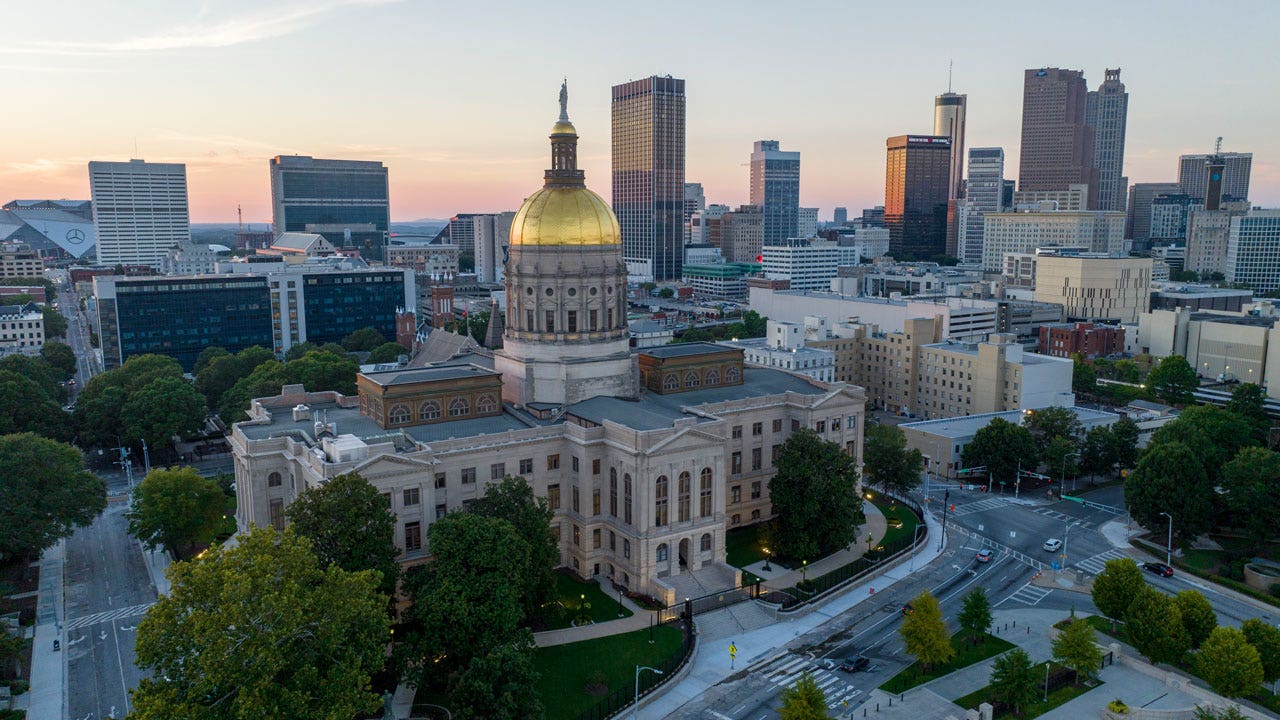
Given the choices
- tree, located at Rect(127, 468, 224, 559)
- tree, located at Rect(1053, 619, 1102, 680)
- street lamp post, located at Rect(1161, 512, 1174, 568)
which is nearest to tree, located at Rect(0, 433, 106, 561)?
tree, located at Rect(127, 468, 224, 559)

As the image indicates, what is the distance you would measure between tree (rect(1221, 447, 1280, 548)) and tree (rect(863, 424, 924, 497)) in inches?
1185

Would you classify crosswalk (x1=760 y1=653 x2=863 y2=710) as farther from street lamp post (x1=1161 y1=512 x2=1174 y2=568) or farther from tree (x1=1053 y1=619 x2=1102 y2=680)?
street lamp post (x1=1161 y1=512 x2=1174 y2=568)

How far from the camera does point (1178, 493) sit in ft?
286

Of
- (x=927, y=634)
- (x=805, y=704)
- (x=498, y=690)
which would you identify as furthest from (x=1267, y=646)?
(x=498, y=690)

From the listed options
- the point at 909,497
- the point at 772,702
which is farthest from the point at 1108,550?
the point at 772,702

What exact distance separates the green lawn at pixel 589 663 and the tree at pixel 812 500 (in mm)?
17276

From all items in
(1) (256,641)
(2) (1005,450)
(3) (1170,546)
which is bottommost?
(3) (1170,546)

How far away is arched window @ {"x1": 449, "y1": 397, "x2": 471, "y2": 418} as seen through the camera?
85062 mm

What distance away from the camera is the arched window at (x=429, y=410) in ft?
273

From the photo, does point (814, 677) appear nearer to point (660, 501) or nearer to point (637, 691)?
point (637, 691)

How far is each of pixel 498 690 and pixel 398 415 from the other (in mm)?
34373

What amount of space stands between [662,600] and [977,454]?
177 ft

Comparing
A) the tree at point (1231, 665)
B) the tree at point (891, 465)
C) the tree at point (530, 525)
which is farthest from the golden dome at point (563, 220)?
the tree at point (1231, 665)

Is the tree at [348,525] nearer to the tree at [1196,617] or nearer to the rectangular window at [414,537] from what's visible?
the rectangular window at [414,537]
